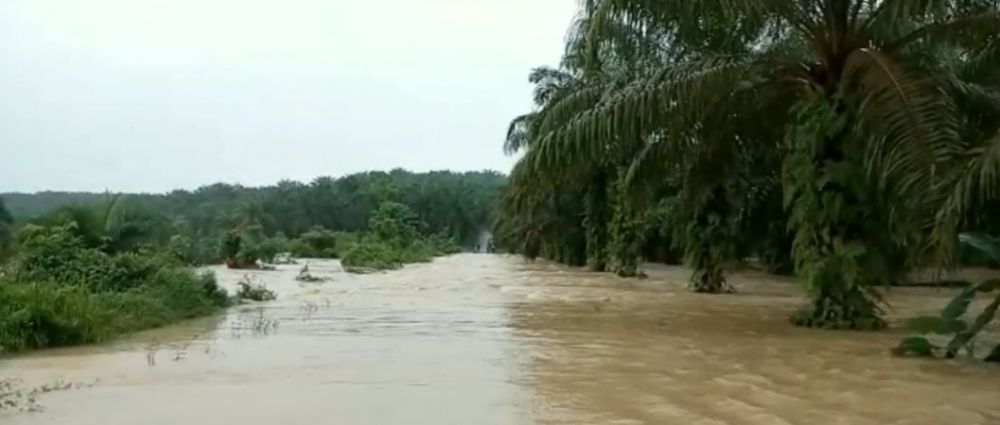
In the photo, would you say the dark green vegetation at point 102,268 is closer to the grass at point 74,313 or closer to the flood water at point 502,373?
the grass at point 74,313

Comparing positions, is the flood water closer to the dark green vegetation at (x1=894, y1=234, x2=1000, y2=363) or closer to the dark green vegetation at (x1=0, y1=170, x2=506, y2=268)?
the dark green vegetation at (x1=894, y1=234, x2=1000, y2=363)

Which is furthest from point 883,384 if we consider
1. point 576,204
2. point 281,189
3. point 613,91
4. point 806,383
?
point 281,189

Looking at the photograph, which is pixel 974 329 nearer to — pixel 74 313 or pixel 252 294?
pixel 74 313

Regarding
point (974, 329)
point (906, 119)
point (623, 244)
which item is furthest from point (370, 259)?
point (974, 329)

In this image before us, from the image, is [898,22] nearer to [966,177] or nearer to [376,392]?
[966,177]

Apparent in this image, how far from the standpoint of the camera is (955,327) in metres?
9.33

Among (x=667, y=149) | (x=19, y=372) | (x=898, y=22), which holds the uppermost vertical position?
(x=898, y=22)

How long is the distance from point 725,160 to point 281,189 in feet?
230

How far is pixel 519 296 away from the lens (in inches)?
815

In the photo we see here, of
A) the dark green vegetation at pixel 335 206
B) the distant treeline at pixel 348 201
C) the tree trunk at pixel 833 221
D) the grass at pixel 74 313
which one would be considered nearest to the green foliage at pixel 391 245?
the dark green vegetation at pixel 335 206

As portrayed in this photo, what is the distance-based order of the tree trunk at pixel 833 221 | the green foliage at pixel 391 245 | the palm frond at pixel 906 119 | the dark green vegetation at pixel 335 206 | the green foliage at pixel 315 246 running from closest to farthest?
1. the palm frond at pixel 906 119
2. the tree trunk at pixel 833 221
3. the green foliage at pixel 391 245
4. the green foliage at pixel 315 246
5. the dark green vegetation at pixel 335 206

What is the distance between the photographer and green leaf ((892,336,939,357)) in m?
10.0

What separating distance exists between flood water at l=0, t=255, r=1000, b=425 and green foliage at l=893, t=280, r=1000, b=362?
0.31 meters

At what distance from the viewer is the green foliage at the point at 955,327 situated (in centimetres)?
902
